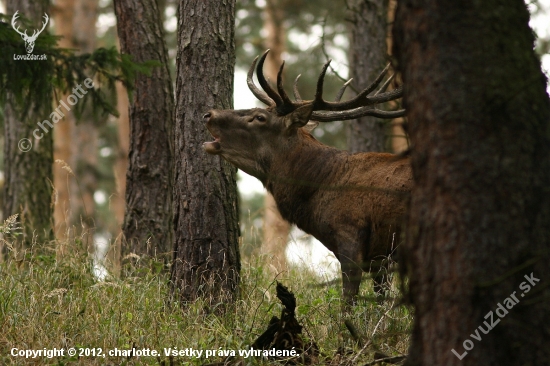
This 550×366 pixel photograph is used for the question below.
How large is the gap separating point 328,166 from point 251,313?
223 centimetres

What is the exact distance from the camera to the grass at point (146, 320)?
498cm

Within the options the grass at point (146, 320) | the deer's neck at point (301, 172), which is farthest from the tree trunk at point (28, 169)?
the deer's neck at point (301, 172)

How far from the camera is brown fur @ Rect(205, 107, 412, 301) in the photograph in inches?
265

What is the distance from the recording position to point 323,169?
7.43m

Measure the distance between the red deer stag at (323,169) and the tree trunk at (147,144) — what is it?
1.30 meters

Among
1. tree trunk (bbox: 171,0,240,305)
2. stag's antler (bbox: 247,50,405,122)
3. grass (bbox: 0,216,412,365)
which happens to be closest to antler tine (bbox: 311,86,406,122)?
stag's antler (bbox: 247,50,405,122)

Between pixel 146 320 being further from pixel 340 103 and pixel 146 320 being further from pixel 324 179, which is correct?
pixel 340 103

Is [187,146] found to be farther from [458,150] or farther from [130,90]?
[458,150]

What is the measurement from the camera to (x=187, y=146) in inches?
253

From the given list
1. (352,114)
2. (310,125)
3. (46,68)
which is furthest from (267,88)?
(46,68)

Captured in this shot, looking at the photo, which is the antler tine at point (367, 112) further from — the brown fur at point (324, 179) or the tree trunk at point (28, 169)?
the tree trunk at point (28, 169)

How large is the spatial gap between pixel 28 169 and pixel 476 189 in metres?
8.16

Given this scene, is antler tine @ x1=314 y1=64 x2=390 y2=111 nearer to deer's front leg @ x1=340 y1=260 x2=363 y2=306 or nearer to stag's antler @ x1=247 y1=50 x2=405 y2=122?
stag's antler @ x1=247 y1=50 x2=405 y2=122

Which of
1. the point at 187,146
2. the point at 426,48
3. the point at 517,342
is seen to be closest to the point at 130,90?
the point at 187,146
